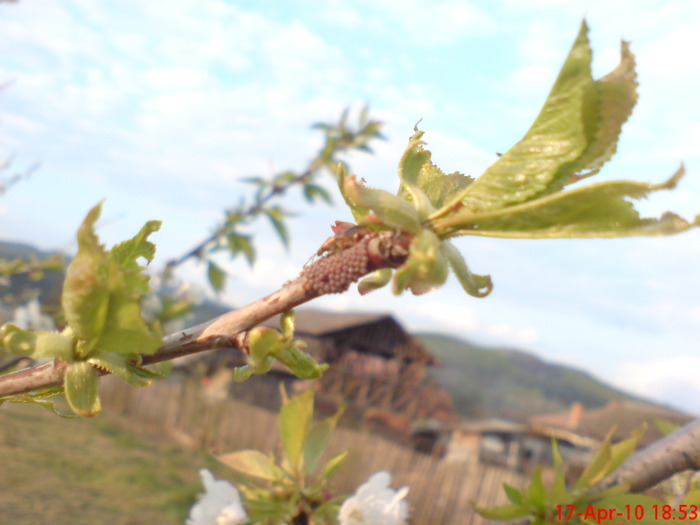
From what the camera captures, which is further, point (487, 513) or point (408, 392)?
point (408, 392)

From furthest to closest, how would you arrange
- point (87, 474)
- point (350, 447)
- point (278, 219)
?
point (87, 474) < point (350, 447) < point (278, 219)

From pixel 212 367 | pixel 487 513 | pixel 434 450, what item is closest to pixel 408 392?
pixel 434 450

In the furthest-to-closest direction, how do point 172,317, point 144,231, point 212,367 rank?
point 212,367 → point 172,317 → point 144,231

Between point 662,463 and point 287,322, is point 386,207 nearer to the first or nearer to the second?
point 287,322

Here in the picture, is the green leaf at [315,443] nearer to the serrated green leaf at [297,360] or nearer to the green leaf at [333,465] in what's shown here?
the green leaf at [333,465]

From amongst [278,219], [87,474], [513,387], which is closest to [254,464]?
[278,219]

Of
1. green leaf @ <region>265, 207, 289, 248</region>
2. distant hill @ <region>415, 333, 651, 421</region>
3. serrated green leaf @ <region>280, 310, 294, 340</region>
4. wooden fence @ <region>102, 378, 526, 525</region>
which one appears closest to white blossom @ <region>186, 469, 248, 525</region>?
serrated green leaf @ <region>280, 310, 294, 340</region>

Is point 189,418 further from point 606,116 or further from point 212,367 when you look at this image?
point 606,116
